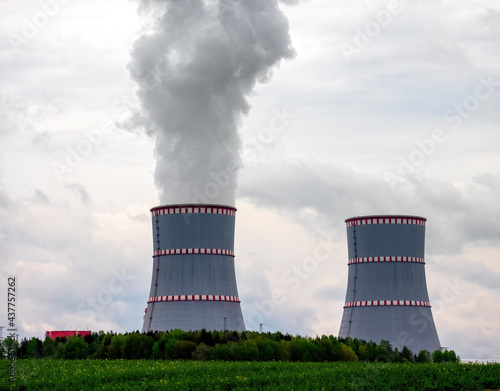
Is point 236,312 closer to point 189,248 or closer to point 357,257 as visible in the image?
point 189,248

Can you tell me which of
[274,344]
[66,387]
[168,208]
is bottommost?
[66,387]

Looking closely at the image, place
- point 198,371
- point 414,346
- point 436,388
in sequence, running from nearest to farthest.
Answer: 1. point 436,388
2. point 198,371
3. point 414,346

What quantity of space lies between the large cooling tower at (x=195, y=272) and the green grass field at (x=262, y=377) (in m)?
9.23

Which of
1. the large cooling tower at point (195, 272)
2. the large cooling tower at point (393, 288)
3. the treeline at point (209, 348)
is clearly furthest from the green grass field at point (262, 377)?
the large cooling tower at point (393, 288)

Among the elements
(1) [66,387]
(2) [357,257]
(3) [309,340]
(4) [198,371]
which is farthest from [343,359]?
(2) [357,257]

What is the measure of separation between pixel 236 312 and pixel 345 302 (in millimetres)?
6630

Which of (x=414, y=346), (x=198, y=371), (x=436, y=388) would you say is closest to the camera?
(x=436, y=388)

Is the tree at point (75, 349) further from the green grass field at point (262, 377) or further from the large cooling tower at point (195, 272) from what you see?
the green grass field at point (262, 377)

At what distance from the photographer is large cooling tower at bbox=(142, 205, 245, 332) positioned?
29219 mm

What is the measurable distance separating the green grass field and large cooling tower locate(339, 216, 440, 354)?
13544 mm

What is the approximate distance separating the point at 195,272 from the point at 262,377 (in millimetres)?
11405

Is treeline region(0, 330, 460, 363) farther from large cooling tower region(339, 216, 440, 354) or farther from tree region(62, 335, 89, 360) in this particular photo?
large cooling tower region(339, 216, 440, 354)

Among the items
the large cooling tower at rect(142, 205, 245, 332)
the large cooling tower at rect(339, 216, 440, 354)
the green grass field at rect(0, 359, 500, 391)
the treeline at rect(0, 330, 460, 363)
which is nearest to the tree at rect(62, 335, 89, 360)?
the treeline at rect(0, 330, 460, 363)

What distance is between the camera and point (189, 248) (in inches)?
1151
